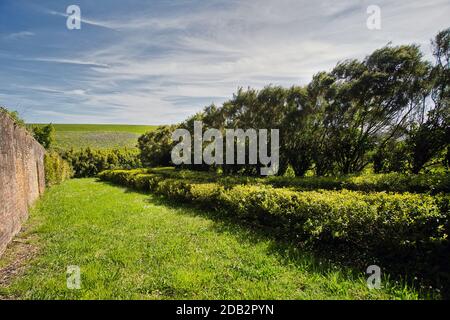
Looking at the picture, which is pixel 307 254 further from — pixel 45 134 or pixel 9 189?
pixel 45 134

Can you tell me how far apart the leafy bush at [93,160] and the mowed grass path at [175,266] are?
82.6 feet

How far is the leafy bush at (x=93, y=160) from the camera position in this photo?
30.0 meters

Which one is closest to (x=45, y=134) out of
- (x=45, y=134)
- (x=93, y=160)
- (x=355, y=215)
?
Answer: (x=45, y=134)


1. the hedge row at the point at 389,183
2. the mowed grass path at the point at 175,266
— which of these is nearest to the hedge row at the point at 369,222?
the mowed grass path at the point at 175,266

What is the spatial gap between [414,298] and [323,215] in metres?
2.13

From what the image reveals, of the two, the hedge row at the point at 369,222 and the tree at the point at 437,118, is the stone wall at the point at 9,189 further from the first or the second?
the tree at the point at 437,118

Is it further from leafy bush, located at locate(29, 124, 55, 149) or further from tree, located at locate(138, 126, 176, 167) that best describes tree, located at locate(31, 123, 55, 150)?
tree, located at locate(138, 126, 176, 167)

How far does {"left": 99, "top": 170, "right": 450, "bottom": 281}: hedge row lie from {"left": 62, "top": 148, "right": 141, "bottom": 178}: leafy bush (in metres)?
28.4

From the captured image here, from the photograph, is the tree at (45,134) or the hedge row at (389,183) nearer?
the hedge row at (389,183)

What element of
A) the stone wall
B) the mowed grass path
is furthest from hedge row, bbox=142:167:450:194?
the stone wall

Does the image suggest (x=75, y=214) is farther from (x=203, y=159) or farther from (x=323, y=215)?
(x=203, y=159)

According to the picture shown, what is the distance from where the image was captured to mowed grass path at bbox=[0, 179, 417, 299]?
367cm

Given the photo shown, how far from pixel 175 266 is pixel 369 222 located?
345 cm
